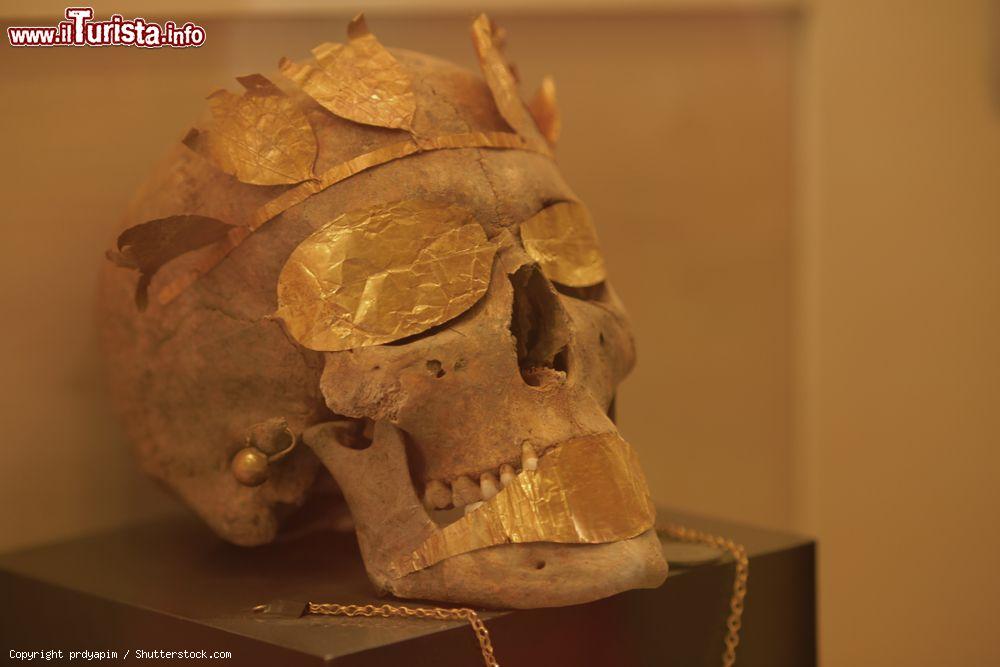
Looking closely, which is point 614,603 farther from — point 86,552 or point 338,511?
point 86,552

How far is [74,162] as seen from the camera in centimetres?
177

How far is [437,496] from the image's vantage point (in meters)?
1.41

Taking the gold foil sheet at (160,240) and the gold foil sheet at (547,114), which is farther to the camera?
the gold foil sheet at (547,114)

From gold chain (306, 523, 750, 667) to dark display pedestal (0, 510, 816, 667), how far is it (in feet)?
0.04

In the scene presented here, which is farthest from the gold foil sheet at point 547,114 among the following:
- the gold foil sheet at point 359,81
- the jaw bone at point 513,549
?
the jaw bone at point 513,549

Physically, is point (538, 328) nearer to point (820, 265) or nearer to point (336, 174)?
point (336, 174)

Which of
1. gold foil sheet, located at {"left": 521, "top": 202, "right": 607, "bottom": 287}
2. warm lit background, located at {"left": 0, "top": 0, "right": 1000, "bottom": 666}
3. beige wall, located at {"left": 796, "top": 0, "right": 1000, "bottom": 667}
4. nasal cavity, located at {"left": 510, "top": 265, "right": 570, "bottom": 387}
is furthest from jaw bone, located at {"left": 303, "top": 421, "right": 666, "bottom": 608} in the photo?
beige wall, located at {"left": 796, "top": 0, "right": 1000, "bottom": 667}

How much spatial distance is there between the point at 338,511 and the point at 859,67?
125cm

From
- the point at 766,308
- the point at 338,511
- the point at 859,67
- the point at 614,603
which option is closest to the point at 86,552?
the point at 338,511

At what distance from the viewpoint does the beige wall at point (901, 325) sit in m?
2.26

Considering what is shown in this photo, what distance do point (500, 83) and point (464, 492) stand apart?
0.52m

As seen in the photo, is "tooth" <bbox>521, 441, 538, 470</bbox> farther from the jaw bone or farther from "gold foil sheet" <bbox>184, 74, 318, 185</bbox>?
"gold foil sheet" <bbox>184, 74, 318, 185</bbox>

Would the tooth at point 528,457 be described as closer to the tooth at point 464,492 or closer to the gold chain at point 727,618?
the tooth at point 464,492

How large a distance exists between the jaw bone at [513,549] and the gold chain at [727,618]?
23mm
